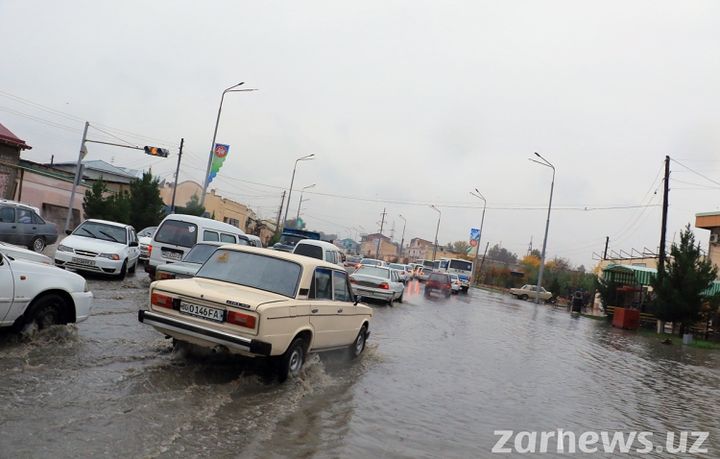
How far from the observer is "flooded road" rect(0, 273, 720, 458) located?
473 cm

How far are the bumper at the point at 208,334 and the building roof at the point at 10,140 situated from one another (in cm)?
2738

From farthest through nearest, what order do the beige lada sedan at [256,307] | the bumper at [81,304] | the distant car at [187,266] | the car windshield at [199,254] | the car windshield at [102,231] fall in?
the car windshield at [102,231] < the car windshield at [199,254] < the distant car at [187,266] < the bumper at [81,304] < the beige lada sedan at [256,307]

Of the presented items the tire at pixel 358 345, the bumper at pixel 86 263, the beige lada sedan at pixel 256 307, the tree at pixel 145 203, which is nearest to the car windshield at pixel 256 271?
the beige lada sedan at pixel 256 307

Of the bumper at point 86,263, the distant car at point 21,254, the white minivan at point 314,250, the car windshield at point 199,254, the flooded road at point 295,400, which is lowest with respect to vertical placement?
the flooded road at point 295,400

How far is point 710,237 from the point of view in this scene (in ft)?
110

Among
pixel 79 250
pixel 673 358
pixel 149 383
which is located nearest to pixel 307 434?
pixel 149 383

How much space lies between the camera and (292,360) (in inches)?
273

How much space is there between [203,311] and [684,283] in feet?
81.7

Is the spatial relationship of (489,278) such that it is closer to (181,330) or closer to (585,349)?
(585,349)

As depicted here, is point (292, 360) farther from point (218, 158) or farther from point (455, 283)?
point (455, 283)

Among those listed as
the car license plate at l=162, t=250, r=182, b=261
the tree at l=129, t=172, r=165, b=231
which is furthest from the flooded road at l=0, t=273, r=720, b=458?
the tree at l=129, t=172, r=165, b=231

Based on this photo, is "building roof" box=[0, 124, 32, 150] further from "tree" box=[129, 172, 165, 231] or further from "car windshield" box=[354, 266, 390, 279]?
"car windshield" box=[354, 266, 390, 279]

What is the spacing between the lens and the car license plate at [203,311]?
6332 millimetres

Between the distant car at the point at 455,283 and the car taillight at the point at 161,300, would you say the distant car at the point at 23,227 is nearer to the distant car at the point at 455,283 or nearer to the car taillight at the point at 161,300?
the car taillight at the point at 161,300
